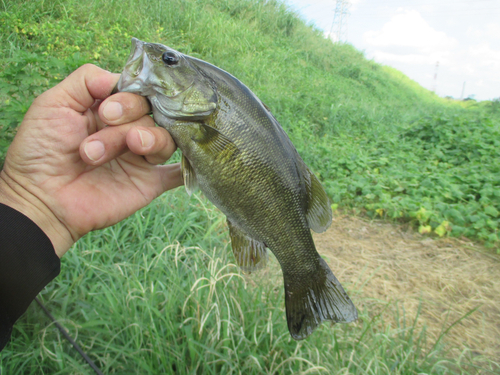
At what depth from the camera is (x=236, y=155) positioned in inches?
52.2

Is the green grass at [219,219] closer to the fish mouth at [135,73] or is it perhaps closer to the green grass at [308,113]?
the green grass at [308,113]

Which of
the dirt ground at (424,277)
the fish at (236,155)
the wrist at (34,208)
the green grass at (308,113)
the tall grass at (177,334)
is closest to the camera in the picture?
the fish at (236,155)

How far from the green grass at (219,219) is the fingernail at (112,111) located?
118 cm

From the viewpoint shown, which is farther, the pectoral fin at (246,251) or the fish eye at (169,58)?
the pectoral fin at (246,251)

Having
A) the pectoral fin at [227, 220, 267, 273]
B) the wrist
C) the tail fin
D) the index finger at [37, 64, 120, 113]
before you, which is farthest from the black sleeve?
the tail fin

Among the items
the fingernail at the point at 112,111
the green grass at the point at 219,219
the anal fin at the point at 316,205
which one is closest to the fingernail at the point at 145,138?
the fingernail at the point at 112,111

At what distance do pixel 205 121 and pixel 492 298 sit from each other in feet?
11.4

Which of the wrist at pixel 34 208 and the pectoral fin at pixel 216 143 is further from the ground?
the pectoral fin at pixel 216 143

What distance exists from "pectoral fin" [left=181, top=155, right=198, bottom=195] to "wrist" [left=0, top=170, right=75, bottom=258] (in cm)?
64

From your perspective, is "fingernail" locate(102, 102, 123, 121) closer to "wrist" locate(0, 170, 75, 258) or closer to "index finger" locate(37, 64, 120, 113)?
"index finger" locate(37, 64, 120, 113)

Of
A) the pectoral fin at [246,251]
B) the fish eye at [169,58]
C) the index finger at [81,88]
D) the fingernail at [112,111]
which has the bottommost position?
the pectoral fin at [246,251]

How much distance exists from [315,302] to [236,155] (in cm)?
77

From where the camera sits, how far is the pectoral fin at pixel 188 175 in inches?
53.9

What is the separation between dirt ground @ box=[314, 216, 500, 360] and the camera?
290cm
